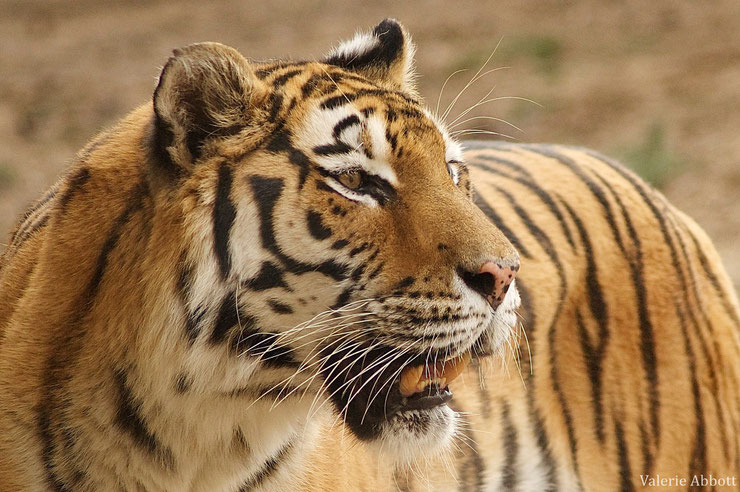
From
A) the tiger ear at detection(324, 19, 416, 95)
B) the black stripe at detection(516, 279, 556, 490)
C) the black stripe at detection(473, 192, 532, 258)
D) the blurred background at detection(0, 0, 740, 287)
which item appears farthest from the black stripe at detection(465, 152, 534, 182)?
the blurred background at detection(0, 0, 740, 287)

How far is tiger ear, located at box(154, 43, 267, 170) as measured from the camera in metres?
2.12

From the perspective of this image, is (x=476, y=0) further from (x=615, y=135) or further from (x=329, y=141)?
(x=329, y=141)

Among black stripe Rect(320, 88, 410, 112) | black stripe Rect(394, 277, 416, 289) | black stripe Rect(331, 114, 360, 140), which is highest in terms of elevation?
black stripe Rect(320, 88, 410, 112)

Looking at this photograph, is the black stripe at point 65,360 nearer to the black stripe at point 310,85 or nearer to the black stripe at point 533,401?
the black stripe at point 310,85

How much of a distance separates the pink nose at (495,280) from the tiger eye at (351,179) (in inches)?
12.8

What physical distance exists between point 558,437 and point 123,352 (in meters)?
1.51

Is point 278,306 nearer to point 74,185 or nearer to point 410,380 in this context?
point 410,380

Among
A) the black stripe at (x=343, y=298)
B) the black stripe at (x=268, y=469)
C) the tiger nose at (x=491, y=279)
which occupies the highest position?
the tiger nose at (x=491, y=279)

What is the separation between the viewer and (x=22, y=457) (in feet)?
7.23

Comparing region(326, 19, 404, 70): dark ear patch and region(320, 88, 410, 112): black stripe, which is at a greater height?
region(326, 19, 404, 70): dark ear patch

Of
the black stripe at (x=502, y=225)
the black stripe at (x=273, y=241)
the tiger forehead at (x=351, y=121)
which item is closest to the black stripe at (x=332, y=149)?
the tiger forehead at (x=351, y=121)

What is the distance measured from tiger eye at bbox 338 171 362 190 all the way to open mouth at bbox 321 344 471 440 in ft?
1.14

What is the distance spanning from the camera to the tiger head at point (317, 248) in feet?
7.02

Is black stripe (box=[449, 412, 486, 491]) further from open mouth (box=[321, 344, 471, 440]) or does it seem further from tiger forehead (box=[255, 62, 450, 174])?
tiger forehead (box=[255, 62, 450, 174])
